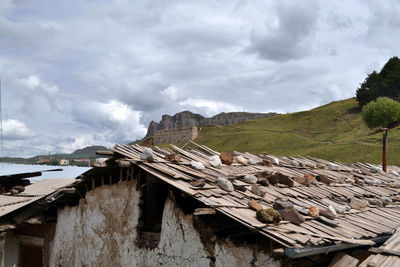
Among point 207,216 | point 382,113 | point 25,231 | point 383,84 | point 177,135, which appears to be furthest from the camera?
point 177,135

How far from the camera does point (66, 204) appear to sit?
30.4 feet

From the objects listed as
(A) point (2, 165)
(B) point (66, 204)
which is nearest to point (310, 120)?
(A) point (2, 165)

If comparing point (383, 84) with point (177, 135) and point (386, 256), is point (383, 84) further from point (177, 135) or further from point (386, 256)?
point (386, 256)

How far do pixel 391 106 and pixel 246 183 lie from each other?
47.9 meters

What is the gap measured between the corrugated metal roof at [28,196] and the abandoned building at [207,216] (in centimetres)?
25

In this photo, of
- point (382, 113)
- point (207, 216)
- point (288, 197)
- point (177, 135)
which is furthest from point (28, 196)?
point (177, 135)

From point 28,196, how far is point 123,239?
18.2ft

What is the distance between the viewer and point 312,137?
67312 millimetres

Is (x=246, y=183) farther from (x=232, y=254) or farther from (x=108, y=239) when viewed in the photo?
(x=108, y=239)

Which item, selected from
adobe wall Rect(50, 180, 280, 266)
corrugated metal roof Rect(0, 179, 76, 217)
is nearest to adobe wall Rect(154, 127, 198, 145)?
corrugated metal roof Rect(0, 179, 76, 217)

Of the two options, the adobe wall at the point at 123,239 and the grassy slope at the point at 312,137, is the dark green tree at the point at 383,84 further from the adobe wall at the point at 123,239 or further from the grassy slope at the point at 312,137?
the adobe wall at the point at 123,239

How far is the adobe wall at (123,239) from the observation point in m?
6.18

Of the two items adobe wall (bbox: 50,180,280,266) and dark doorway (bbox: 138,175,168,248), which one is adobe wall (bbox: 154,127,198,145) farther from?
dark doorway (bbox: 138,175,168,248)

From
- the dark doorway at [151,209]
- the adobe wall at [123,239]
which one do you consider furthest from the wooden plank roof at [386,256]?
the dark doorway at [151,209]
